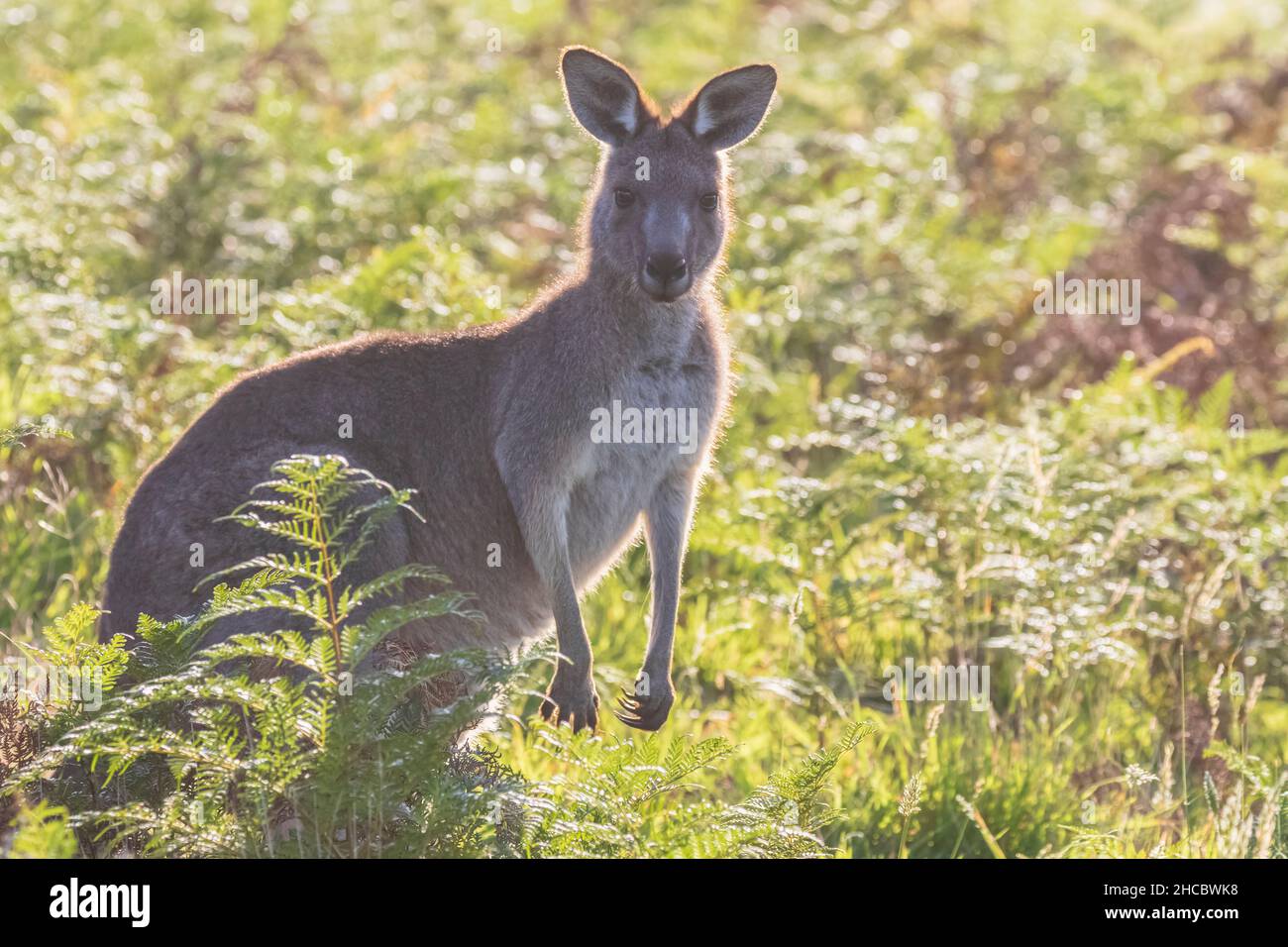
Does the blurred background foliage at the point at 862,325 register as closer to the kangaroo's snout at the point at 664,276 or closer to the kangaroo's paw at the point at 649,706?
the kangaroo's paw at the point at 649,706

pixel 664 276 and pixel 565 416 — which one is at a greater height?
pixel 664 276

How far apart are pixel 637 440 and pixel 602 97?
4.44ft

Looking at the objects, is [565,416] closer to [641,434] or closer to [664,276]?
[641,434]

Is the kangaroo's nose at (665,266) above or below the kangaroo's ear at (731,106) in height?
below

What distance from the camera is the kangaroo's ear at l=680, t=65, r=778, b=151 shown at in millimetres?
5941

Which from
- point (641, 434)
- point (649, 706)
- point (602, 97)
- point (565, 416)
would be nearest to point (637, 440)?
point (641, 434)

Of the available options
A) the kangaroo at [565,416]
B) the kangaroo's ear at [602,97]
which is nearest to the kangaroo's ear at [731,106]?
the kangaroo at [565,416]

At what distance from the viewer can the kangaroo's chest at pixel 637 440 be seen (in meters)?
5.79

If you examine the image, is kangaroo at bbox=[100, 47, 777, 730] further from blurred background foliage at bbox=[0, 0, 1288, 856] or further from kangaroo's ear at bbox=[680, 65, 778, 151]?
blurred background foliage at bbox=[0, 0, 1288, 856]

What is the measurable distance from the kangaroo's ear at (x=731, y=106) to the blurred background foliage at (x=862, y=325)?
152 cm

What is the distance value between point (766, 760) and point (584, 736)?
42.6 inches

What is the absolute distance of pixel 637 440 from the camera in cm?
580

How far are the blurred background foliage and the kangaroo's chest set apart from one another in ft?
2.40

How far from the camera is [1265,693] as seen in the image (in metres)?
6.78
